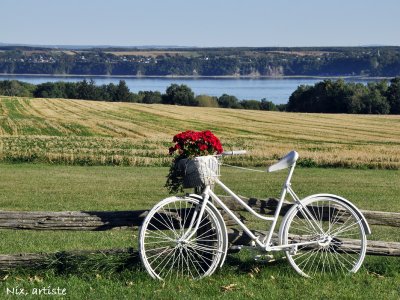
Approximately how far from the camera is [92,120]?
206ft

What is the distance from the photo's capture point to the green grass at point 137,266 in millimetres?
6668

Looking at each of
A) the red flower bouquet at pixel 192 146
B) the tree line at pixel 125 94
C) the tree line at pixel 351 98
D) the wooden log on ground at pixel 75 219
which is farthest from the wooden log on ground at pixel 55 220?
the tree line at pixel 125 94

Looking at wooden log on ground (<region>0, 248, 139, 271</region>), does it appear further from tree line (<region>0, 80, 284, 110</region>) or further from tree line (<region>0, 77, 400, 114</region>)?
tree line (<region>0, 80, 284, 110</region>)

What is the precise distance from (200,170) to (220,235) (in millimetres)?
650

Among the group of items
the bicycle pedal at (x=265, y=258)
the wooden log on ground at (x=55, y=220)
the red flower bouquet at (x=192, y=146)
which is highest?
the red flower bouquet at (x=192, y=146)

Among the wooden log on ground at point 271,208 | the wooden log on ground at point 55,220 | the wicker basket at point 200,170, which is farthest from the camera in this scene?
the wooden log on ground at point 271,208

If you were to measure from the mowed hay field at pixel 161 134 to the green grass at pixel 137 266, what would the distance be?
901 cm

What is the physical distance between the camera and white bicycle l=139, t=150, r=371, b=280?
7.09m

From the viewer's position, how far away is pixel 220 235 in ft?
23.4

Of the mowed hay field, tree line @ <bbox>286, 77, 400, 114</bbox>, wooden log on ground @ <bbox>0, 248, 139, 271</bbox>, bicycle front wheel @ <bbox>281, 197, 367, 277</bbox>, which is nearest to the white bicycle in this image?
bicycle front wheel @ <bbox>281, 197, 367, 277</bbox>

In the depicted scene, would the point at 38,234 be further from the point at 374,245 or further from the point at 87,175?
the point at 87,175

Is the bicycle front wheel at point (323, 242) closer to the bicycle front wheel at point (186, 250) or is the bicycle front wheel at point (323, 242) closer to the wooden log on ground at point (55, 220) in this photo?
the bicycle front wheel at point (186, 250)

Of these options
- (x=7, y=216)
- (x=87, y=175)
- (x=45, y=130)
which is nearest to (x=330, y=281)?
(x=7, y=216)

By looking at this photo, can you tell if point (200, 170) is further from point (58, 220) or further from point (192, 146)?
point (58, 220)
